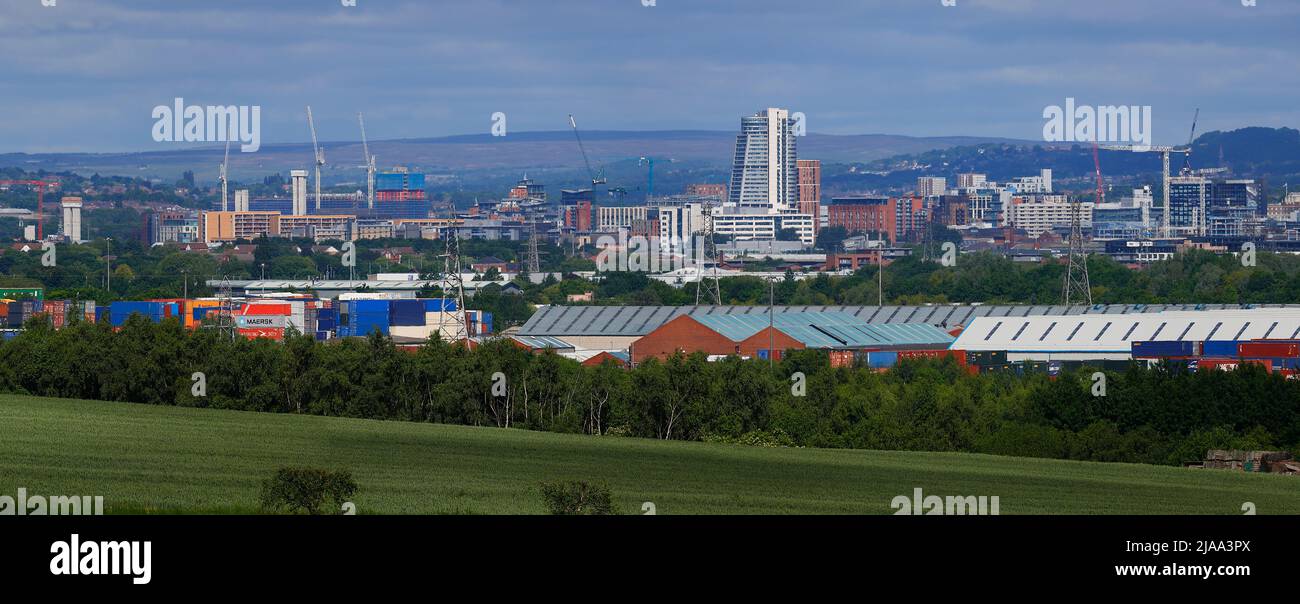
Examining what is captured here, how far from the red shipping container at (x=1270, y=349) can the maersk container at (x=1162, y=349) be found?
2615 millimetres

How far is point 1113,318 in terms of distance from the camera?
84.6 metres

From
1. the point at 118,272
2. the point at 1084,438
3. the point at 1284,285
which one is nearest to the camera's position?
the point at 1084,438

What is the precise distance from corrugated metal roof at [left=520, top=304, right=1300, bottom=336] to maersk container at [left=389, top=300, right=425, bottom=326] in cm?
1057

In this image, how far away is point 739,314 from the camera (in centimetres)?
10369

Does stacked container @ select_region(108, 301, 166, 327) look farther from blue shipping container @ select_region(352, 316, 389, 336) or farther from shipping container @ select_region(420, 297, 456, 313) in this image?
shipping container @ select_region(420, 297, 456, 313)

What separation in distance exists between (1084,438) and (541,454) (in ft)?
45.9

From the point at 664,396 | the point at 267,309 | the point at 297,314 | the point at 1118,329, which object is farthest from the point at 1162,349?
the point at 267,309

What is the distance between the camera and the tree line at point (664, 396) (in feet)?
156

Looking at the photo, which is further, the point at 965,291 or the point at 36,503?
the point at 965,291

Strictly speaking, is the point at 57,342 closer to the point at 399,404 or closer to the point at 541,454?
the point at 399,404

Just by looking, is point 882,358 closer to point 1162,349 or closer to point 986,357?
point 986,357

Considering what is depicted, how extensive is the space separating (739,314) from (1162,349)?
3221 cm

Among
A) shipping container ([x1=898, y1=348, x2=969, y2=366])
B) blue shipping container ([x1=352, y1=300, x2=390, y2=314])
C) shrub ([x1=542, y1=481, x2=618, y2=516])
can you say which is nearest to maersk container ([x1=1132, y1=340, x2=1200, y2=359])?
shipping container ([x1=898, y1=348, x2=969, y2=366])
